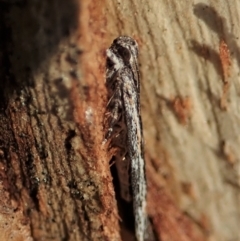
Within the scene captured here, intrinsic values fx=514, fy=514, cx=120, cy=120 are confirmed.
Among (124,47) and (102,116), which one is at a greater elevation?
(124,47)

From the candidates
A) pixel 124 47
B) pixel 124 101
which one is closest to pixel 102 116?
pixel 124 101

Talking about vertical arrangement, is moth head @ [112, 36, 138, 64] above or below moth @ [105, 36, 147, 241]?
above

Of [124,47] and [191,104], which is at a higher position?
[124,47]

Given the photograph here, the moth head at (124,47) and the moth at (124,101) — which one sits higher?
the moth head at (124,47)

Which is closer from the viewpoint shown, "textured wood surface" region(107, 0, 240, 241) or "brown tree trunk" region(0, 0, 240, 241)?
"brown tree trunk" region(0, 0, 240, 241)

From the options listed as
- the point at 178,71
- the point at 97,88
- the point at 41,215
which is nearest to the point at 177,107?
the point at 178,71

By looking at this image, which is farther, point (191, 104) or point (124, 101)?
point (191, 104)

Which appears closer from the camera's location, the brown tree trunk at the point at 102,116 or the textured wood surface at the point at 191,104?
the brown tree trunk at the point at 102,116

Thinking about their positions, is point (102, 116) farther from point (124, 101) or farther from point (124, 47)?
point (124, 47)
